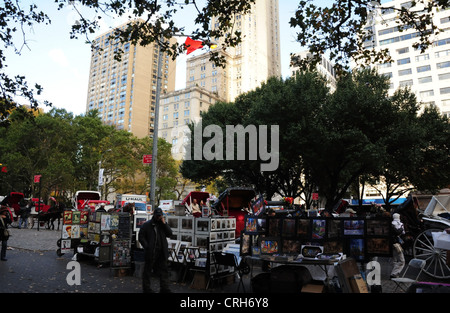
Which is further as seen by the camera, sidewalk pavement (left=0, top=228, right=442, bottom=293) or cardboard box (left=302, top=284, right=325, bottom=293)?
sidewalk pavement (left=0, top=228, right=442, bottom=293)

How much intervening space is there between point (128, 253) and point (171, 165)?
43.8 m

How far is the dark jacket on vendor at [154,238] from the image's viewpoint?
6969 mm

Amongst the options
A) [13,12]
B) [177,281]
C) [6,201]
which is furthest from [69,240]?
[6,201]

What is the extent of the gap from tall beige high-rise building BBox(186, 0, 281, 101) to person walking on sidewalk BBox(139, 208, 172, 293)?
3385 inches

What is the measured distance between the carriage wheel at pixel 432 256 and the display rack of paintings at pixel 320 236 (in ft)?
8.67

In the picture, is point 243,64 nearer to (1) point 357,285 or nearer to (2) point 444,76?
(2) point 444,76

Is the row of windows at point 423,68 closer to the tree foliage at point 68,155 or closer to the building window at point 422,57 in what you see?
the building window at point 422,57

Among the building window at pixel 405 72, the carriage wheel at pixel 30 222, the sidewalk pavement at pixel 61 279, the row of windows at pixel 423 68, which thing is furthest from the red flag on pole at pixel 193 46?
the building window at pixel 405 72

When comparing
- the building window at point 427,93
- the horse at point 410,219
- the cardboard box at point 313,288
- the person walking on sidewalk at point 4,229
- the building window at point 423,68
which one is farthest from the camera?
the building window at point 423,68

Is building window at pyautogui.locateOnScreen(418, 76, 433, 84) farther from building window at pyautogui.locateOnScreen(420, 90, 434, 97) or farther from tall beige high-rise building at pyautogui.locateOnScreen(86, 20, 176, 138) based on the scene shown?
tall beige high-rise building at pyautogui.locateOnScreen(86, 20, 176, 138)

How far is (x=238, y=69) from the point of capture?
100 meters

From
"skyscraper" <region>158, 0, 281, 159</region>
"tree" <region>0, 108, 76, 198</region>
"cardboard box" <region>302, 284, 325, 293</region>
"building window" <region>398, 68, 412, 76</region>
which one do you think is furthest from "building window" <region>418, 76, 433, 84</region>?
"cardboard box" <region>302, 284, 325, 293</region>

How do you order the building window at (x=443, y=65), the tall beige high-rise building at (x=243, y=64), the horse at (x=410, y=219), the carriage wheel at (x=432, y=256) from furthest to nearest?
the tall beige high-rise building at (x=243, y=64) → the building window at (x=443, y=65) → the horse at (x=410, y=219) → the carriage wheel at (x=432, y=256)

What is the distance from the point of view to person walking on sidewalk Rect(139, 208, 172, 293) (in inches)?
271
